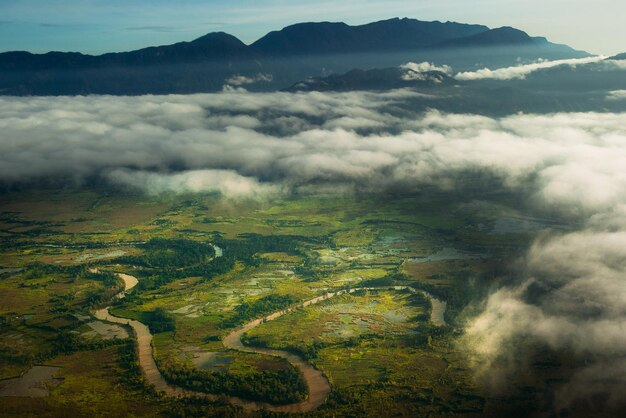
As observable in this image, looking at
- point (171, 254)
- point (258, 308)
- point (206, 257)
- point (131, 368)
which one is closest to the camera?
point (131, 368)

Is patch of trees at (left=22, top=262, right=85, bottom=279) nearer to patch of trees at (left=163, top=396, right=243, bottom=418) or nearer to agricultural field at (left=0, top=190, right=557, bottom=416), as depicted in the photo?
agricultural field at (left=0, top=190, right=557, bottom=416)

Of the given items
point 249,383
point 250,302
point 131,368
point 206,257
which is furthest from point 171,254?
point 249,383

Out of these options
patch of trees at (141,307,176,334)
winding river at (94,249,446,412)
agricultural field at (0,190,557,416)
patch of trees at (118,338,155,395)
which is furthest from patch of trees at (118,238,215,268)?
patch of trees at (118,338,155,395)

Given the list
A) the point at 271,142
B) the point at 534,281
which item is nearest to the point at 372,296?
the point at 534,281

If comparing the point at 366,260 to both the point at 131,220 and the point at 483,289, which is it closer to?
the point at 483,289

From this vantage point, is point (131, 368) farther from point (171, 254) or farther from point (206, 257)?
point (171, 254)

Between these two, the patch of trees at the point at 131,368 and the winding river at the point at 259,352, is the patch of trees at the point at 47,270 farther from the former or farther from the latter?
the patch of trees at the point at 131,368
